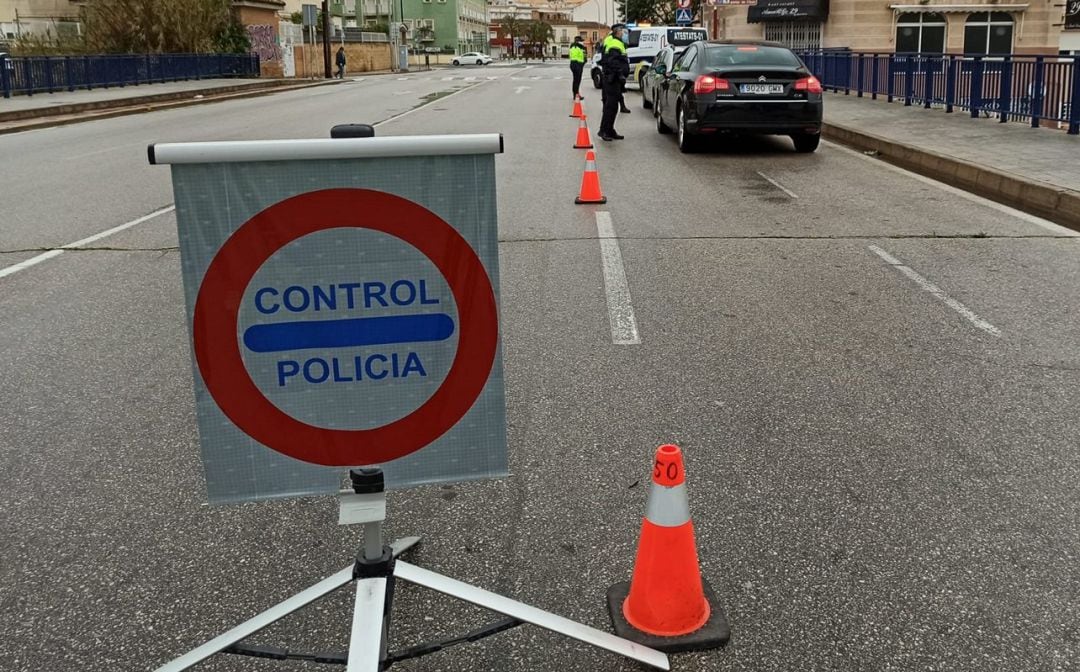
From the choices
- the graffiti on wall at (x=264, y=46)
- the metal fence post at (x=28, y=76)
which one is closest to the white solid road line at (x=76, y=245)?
the metal fence post at (x=28, y=76)

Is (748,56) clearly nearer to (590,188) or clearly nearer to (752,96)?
(752,96)

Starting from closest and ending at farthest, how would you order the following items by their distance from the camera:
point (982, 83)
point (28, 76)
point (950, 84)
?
point (982, 83)
point (950, 84)
point (28, 76)

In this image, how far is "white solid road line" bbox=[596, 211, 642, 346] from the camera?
5961 mm

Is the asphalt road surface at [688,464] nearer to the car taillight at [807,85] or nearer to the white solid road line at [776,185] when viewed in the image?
the white solid road line at [776,185]

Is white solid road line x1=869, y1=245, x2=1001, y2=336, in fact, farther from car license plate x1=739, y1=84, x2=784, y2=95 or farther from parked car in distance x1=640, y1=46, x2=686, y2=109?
parked car in distance x1=640, y1=46, x2=686, y2=109

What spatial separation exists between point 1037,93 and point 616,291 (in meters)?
11.0

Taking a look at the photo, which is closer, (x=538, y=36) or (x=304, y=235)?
(x=304, y=235)

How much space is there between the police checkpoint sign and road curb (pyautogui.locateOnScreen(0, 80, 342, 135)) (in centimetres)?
2057

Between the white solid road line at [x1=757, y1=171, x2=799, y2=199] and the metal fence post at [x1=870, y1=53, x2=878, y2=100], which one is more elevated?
the metal fence post at [x1=870, y1=53, x2=878, y2=100]

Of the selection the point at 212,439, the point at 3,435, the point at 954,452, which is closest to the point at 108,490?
the point at 3,435

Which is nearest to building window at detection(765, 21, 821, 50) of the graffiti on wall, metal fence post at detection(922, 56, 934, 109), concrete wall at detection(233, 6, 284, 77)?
metal fence post at detection(922, 56, 934, 109)

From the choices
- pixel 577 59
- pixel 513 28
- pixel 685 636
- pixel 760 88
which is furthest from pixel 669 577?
pixel 513 28

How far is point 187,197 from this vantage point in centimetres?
246

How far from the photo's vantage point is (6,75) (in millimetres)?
28062
